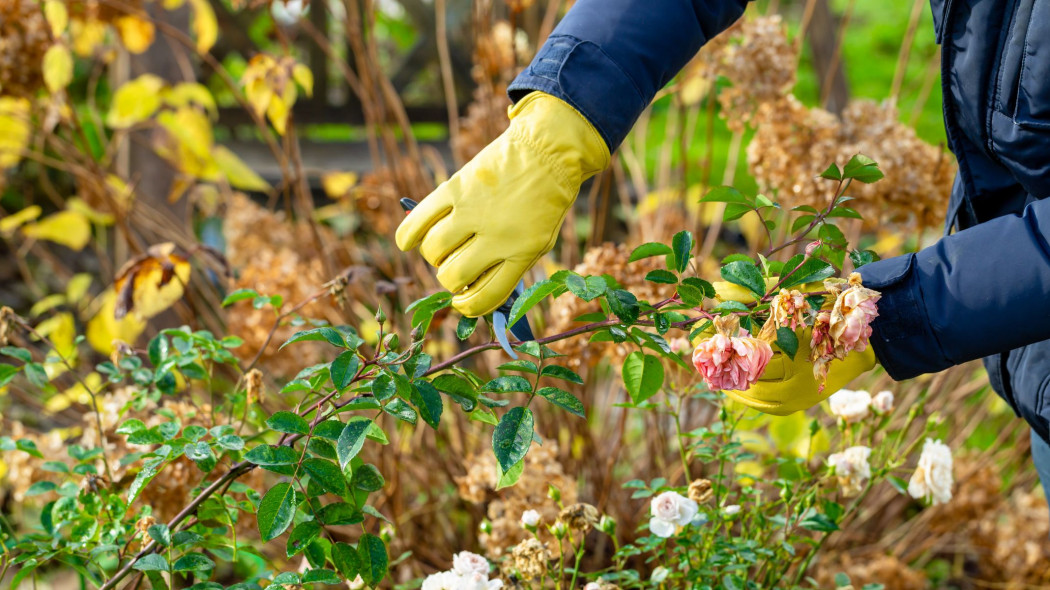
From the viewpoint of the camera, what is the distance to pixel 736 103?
4.35 feet

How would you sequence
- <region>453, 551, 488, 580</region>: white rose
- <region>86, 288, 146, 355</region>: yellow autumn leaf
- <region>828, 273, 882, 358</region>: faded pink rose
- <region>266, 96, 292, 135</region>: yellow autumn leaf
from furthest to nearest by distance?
<region>86, 288, 146, 355</region>: yellow autumn leaf, <region>266, 96, 292, 135</region>: yellow autumn leaf, <region>453, 551, 488, 580</region>: white rose, <region>828, 273, 882, 358</region>: faded pink rose

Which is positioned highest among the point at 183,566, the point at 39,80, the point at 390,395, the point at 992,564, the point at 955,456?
the point at 39,80

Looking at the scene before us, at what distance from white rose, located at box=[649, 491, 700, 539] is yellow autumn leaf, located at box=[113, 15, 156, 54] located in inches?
58.3

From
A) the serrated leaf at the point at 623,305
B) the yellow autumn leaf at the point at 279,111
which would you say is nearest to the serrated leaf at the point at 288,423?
the serrated leaf at the point at 623,305

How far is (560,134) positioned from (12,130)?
146 cm

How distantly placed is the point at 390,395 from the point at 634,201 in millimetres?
2900

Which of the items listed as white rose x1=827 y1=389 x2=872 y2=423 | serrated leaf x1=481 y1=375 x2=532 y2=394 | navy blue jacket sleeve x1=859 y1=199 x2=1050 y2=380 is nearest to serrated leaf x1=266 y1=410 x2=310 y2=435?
serrated leaf x1=481 y1=375 x2=532 y2=394

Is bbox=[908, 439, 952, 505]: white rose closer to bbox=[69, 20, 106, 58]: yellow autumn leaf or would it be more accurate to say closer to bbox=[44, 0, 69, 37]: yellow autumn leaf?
bbox=[44, 0, 69, 37]: yellow autumn leaf

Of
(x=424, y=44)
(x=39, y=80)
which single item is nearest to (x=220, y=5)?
(x=424, y=44)

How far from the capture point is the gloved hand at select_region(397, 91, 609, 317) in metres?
0.89

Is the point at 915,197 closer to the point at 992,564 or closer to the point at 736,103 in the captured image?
the point at 736,103

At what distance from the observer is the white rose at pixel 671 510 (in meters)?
0.88

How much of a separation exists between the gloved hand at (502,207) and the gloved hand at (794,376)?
0.20 metres

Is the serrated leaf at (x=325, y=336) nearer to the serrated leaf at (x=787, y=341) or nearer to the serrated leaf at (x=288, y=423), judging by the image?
the serrated leaf at (x=288, y=423)
